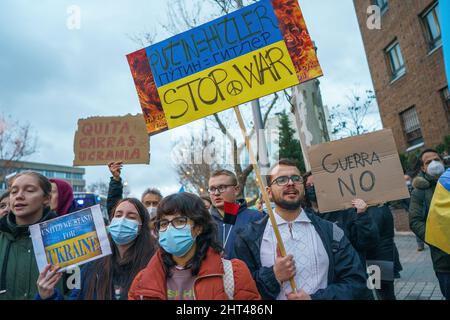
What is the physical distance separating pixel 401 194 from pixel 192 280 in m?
1.72

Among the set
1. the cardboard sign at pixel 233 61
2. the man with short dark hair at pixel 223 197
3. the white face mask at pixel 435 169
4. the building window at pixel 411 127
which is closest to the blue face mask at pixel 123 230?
the cardboard sign at pixel 233 61

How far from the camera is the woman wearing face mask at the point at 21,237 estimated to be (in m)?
2.32

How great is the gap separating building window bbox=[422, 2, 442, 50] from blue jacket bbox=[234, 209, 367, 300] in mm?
11757

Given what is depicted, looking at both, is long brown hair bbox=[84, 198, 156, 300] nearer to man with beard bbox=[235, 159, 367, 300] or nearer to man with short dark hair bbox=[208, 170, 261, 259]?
man with beard bbox=[235, 159, 367, 300]

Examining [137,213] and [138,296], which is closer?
[138,296]

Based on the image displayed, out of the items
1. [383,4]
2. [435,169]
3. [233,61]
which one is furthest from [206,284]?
[383,4]

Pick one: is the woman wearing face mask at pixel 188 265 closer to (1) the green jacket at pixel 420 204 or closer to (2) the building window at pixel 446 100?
(1) the green jacket at pixel 420 204

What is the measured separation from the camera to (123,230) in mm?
2535

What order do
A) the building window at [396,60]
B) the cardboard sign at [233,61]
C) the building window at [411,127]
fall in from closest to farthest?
the cardboard sign at [233,61]
the building window at [411,127]
the building window at [396,60]

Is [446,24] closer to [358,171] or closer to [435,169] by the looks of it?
[358,171]

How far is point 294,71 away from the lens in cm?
252

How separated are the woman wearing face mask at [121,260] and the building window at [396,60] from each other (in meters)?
13.6
